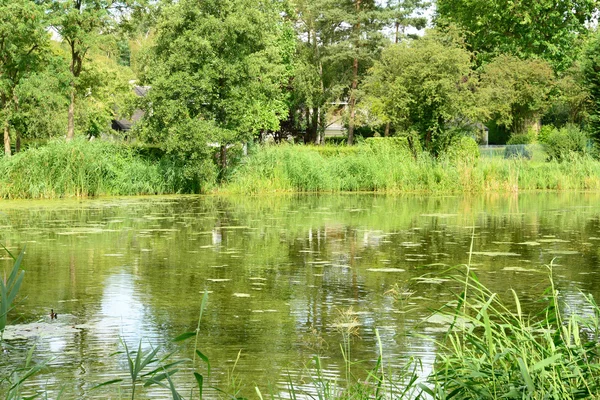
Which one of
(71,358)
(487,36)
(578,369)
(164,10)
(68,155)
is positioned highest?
(487,36)

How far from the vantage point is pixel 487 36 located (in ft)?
168

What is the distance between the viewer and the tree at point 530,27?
48.7m

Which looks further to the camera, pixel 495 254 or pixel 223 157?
pixel 223 157

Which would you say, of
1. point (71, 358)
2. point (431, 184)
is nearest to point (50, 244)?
point (71, 358)

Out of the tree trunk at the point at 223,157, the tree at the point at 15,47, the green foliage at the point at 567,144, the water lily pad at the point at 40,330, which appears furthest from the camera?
the green foliage at the point at 567,144

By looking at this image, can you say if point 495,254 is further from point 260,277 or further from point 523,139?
point 523,139

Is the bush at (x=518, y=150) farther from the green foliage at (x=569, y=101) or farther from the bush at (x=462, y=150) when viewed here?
the bush at (x=462, y=150)

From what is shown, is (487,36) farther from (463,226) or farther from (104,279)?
(104,279)

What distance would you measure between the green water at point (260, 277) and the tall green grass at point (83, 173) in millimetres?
3981

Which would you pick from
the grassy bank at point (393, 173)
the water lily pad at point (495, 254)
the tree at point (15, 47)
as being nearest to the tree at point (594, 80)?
the grassy bank at point (393, 173)

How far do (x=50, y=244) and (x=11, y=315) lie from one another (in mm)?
5166

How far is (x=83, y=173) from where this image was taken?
77.0 feet

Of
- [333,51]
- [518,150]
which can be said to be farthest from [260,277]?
[333,51]

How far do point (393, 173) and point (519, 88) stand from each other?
1968cm
